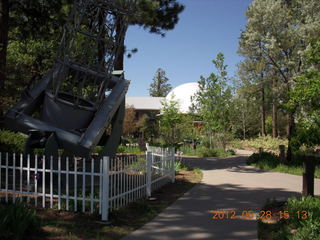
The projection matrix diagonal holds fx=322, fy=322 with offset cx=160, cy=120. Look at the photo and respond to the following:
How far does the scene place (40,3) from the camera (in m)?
12.7

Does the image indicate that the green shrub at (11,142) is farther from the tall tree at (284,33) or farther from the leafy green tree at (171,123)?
the tall tree at (284,33)

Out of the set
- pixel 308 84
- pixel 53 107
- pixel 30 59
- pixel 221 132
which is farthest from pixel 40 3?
pixel 221 132

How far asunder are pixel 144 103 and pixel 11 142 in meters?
39.0

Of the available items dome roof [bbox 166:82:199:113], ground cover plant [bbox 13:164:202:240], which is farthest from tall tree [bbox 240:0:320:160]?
Answer: dome roof [bbox 166:82:199:113]

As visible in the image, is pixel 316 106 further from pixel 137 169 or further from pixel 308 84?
pixel 137 169

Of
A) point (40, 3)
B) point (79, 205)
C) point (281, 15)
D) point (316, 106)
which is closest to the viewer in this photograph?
point (79, 205)

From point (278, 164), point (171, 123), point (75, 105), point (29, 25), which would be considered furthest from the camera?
point (171, 123)

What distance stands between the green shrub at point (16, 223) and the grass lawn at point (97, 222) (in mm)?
157

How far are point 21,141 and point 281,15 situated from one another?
14.0 metres

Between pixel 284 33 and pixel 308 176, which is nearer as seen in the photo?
pixel 308 176

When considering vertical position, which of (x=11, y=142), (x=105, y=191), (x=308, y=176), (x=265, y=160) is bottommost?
(x=265, y=160)

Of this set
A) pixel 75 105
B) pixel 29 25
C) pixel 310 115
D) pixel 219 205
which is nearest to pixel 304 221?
pixel 219 205

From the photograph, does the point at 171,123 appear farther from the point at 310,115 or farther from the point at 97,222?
the point at 97,222

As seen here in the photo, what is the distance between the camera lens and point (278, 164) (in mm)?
13953
